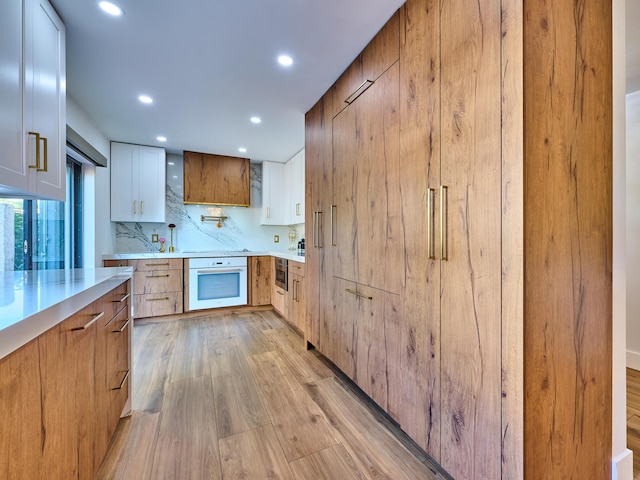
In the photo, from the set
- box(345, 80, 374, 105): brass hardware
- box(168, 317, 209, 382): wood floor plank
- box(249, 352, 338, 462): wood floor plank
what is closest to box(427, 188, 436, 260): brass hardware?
box(345, 80, 374, 105): brass hardware

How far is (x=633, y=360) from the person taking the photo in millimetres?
2377

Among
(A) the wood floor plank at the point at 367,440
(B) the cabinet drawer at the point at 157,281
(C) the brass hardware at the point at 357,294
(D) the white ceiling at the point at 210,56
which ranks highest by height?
(D) the white ceiling at the point at 210,56

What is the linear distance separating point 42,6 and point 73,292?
157 cm

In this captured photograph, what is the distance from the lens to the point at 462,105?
1.15 metres

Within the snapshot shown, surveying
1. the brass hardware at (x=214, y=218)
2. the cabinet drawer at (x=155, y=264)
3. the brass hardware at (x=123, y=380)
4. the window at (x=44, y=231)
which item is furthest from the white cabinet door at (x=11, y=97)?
the brass hardware at (x=214, y=218)

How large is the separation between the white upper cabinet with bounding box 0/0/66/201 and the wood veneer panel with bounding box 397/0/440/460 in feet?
6.13

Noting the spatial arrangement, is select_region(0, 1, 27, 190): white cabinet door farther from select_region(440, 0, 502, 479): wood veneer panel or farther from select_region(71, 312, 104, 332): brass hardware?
select_region(440, 0, 502, 479): wood veneer panel

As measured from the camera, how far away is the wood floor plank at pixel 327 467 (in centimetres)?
131

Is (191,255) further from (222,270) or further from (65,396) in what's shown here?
(65,396)

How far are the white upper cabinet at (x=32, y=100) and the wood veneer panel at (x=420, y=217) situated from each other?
73.6 inches

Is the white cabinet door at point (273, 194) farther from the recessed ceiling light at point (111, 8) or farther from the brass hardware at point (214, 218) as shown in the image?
the recessed ceiling light at point (111, 8)

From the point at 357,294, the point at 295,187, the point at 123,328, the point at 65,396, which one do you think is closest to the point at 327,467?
the point at 357,294

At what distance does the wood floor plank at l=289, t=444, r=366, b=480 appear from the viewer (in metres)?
1.31

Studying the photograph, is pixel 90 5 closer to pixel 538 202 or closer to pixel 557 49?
pixel 557 49
